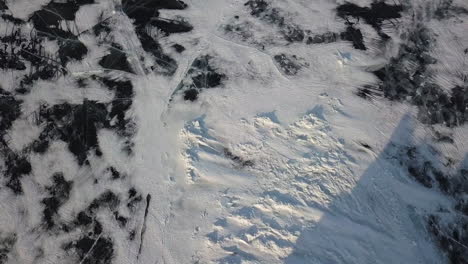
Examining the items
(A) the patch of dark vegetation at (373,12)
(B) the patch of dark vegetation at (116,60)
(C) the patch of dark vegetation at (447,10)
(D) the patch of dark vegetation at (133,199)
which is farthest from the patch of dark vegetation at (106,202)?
(C) the patch of dark vegetation at (447,10)

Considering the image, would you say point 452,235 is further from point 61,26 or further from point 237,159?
point 61,26

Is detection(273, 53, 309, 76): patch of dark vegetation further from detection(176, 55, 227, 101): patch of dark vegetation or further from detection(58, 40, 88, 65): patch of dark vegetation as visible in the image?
detection(58, 40, 88, 65): patch of dark vegetation

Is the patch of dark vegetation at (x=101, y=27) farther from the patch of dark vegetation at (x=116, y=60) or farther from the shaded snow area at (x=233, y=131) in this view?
the patch of dark vegetation at (x=116, y=60)

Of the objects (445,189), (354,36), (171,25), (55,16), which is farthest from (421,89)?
(55,16)

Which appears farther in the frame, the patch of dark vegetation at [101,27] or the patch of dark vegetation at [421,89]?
the patch of dark vegetation at [101,27]

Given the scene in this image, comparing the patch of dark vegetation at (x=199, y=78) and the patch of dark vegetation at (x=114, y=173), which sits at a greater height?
the patch of dark vegetation at (x=199, y=78)

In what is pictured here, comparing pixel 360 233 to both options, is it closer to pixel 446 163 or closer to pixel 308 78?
pixel 446 163

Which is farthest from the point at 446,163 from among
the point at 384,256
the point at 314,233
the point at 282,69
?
the point at 282,69
